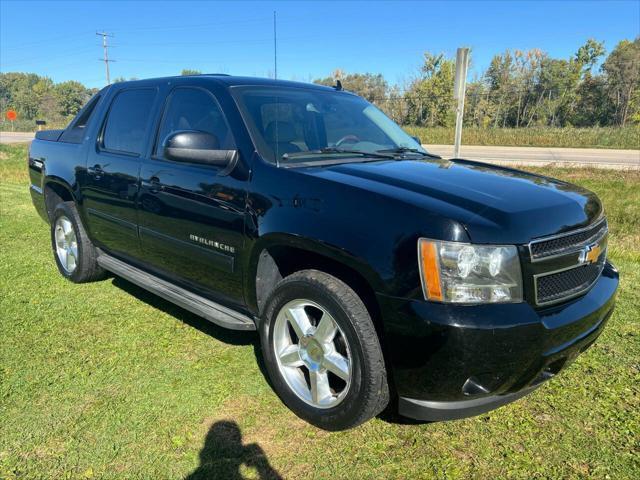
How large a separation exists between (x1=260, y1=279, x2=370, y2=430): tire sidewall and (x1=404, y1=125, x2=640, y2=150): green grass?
32.1 meters

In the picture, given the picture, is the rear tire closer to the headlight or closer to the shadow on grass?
the shadow on grass

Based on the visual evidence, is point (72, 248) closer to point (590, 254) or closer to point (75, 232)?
point (75, 232)

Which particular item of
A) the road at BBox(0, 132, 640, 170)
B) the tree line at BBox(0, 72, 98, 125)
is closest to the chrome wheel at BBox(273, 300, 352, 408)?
the road at BBox(0, 132, 640, 170)

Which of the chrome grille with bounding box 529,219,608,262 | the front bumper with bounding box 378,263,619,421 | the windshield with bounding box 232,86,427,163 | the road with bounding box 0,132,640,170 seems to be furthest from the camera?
the road with bounding box 0,132,640,170

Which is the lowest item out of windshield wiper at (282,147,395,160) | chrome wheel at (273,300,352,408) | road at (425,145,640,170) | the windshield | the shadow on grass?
the shadow on grass

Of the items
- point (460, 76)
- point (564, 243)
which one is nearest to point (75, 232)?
point (564, 243)

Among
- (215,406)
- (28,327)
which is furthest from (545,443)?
(28,327)

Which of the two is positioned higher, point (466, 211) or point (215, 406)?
point (466, 211)

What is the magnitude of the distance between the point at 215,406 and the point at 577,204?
7.60 ft

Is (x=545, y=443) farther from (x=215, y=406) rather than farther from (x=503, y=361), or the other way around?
(x=215, y=406)

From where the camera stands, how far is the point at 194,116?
3447mm

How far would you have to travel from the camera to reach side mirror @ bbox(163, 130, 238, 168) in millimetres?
2930

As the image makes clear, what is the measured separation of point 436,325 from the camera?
6.86ft

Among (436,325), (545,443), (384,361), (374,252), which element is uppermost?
(374,252)
